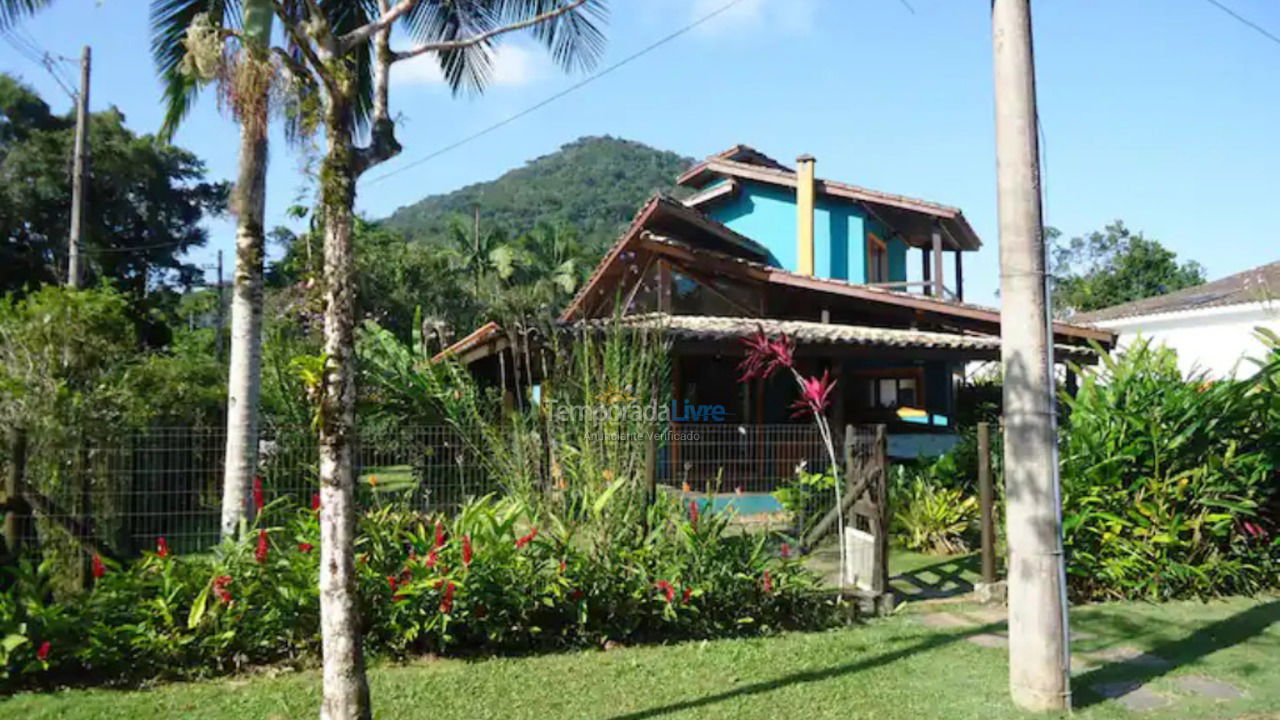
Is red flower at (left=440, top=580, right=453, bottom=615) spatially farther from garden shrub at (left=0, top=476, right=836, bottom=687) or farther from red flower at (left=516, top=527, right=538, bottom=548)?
red flower at (left=516, top=527, right=538, bottom=548)

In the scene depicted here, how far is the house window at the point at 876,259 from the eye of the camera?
56.6ft

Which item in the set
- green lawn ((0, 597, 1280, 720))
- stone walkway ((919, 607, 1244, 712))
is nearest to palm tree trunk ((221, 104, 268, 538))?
green lawn ((0, 597, 1280, 720))

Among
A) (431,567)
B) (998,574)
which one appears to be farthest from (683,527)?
(998,574)

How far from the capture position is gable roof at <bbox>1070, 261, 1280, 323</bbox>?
19.2 meters

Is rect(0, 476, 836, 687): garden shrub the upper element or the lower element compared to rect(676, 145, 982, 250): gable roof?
lower

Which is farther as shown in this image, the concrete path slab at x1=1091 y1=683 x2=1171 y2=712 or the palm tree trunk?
the palm tree trunk

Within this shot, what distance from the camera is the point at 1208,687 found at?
16.4 feet

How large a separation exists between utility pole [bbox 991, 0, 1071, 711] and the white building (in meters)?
14.9

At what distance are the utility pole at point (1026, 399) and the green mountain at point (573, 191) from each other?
163 feet

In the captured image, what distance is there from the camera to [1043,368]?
15.3ft

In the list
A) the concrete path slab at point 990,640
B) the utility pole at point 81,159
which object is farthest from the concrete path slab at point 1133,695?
the utility pole at point 81,159

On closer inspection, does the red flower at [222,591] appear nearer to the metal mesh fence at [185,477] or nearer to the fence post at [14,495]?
the metal mesh fence at [185,477]

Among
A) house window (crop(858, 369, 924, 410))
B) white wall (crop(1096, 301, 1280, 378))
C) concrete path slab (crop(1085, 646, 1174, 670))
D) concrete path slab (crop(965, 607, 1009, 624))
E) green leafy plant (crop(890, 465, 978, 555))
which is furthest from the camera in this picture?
white wall (crop(1096, 301, 1280, 378))

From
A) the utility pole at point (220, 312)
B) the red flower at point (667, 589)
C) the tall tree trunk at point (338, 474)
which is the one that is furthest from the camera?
the utility pole at point (220, 312)
